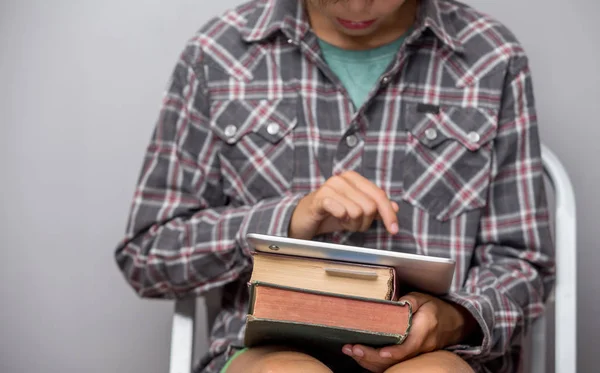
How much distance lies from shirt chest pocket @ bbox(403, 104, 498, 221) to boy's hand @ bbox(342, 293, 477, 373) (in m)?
0.20

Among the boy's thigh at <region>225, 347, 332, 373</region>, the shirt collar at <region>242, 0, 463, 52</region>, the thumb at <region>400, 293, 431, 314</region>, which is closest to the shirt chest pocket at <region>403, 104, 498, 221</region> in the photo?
the shirt collar at <region>242, 0, 463, 52</region>

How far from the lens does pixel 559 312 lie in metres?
1.20

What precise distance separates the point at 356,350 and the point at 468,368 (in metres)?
0.13

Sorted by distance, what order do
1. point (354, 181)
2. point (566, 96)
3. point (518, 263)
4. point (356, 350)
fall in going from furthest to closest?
point (566, 96) < point (518, 263) < point (354, 181) < point (356, 350)

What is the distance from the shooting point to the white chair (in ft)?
3.81

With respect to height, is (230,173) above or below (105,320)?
above

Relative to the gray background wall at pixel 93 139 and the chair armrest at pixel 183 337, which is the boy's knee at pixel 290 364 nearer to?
the chair armrest at pixel 183 337

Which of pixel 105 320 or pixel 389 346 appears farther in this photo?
pixel 105 320

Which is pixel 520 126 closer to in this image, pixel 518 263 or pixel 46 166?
pixel 518 263

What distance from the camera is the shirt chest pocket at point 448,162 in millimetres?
1169

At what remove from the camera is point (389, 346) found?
0.89 metres

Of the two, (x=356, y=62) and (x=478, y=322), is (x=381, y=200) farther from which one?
(x=356, y=62)

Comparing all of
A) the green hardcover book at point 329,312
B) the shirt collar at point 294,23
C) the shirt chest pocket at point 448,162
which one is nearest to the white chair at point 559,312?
the shirt chest pocket at point 448,162

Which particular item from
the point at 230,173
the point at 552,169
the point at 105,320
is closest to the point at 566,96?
the point at 552,169
